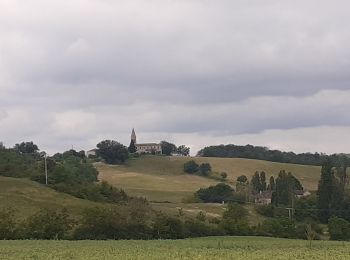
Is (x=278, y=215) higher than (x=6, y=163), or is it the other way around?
(x=6, y=163)

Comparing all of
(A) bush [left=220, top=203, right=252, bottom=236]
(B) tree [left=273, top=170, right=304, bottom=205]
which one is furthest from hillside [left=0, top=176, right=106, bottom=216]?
(B) tree [left=273, top=170, right=304, bottom=205]

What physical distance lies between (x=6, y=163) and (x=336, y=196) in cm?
7984

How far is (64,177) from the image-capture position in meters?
152

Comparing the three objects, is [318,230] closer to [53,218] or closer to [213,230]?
[213,230]

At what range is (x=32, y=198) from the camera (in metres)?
131

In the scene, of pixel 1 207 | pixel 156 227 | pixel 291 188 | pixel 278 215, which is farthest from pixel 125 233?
pixel 291 188

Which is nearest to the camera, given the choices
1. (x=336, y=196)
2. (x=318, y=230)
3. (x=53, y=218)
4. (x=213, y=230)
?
(x=53, y=218)

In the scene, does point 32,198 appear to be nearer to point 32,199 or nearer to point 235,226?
point 32,199

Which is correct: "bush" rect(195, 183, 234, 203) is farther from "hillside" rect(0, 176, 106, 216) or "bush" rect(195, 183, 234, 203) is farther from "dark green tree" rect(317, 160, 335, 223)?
"hillside" rect(0, 176, 106, 216)

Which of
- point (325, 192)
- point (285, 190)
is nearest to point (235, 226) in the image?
point (325, 192)

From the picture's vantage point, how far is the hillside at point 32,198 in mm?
123312

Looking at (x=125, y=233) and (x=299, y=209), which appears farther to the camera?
(x=299, y=209)

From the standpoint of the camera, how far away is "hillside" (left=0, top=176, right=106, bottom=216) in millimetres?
123312

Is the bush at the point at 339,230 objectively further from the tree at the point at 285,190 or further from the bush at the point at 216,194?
the bush at the point at 216,194
